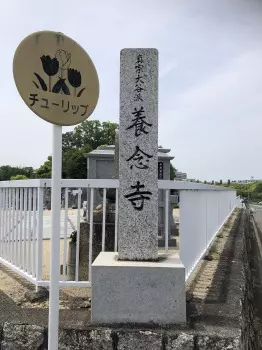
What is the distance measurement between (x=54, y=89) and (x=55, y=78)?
8 centimetres

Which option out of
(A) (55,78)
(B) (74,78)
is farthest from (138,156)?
(A) (55,78)

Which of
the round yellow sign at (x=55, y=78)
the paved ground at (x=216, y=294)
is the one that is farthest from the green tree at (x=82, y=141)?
the round yellow sign at (x=55, y=78)

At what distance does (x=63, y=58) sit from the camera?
2480 millimetres

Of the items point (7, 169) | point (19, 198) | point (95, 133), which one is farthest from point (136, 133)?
point (7, 169)

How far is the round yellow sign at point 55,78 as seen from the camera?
233 cm

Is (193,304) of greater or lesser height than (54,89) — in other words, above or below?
below

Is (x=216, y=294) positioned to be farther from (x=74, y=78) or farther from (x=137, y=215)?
(x=74, y=78)

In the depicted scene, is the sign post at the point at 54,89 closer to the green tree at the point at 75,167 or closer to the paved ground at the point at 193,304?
the paved ground at the point at 193,304

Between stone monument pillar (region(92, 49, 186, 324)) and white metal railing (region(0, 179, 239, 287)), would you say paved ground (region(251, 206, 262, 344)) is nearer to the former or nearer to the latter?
white metal railing (region(0, 179, 239, 287))

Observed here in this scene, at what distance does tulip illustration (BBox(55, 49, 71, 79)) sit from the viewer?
2.46 metres

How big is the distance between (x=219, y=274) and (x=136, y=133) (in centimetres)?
218

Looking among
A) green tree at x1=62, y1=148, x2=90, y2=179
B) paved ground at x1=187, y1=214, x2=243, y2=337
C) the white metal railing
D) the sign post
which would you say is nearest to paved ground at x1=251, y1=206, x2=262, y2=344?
paved ground at x1=187, y1=214, x2=243, y2=337

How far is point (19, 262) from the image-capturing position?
4.20 m

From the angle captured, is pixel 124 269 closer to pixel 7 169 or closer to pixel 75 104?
pixel 75 104
